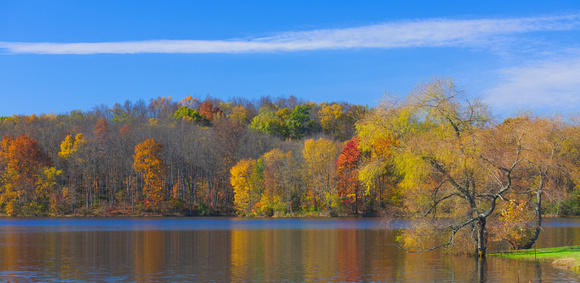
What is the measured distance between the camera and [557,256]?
3494 cm

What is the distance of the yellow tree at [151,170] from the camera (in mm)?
106438

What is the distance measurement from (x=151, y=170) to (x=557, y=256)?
83.4 metres

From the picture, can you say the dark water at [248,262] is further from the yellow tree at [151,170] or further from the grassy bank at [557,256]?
the yellow tree at [151,170]

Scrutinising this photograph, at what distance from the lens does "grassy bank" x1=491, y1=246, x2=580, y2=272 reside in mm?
32003

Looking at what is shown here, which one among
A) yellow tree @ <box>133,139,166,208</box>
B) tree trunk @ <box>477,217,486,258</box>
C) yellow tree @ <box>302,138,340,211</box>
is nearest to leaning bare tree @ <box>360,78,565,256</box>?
tree trunk @ <box>477,217,486,258</box>

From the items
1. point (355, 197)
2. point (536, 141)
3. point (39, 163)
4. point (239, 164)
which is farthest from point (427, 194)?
point (39, 163)

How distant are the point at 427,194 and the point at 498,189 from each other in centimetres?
437

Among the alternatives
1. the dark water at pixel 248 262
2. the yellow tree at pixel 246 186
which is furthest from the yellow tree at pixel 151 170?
the dark water at pixel 248 262

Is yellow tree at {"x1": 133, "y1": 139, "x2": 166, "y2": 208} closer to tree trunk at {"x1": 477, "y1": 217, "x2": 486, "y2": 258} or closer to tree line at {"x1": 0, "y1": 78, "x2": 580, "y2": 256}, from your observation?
tree line at {"x1": 0, "y1": 78, "x2": 580, "y2": 256}

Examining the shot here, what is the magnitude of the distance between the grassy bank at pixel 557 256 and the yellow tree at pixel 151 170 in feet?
258

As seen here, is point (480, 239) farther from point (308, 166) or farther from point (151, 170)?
point (151, 170)

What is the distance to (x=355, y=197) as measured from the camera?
102 metres

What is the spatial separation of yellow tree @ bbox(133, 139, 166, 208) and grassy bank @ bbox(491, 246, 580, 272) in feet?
258

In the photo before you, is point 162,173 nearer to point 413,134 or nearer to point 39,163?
point 39,163
